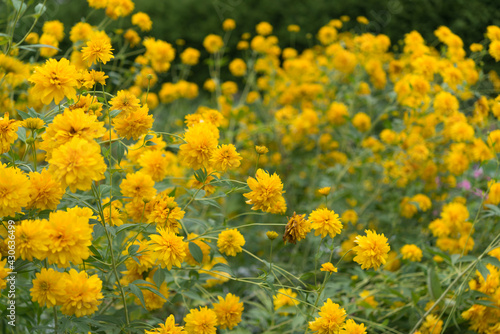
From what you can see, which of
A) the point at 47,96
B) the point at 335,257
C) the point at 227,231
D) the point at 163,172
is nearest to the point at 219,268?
the point at 227,231

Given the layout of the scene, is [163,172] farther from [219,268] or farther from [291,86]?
[291,86]

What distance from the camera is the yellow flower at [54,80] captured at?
1214 mm

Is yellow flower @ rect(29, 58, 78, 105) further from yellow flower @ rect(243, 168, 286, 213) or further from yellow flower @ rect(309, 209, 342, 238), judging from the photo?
yellow flower @ rect(309, 209, 342, 238)

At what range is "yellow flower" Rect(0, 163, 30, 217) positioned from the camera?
1.06 m

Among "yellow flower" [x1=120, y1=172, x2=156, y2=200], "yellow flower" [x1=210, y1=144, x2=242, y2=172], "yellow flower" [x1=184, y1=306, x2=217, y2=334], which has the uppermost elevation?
"yellow flower" [x1=210, y1=144, x2=242, y2=172]

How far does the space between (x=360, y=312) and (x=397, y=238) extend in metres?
0.67

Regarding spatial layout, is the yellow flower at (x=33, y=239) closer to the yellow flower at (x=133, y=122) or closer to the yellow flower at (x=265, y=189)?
the yellow flower at (x=133, y=122)

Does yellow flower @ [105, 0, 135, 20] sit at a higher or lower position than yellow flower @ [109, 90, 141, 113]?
lower

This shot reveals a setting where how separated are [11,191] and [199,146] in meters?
0.48

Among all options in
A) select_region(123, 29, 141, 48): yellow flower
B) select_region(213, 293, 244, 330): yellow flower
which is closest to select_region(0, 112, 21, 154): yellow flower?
select_region(213, 293, 244, 330): yellow flower

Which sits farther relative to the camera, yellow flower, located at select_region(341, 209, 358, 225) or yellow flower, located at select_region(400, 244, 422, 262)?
yellow flower, located at select_region(341, 209, 358, 225)

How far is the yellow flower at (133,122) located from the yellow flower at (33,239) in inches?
14.0

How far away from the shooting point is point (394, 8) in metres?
5.20

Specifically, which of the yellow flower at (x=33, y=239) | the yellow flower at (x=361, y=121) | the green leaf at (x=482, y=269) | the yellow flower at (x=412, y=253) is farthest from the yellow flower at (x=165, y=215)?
the yellow flower at (x=361, y=121)
